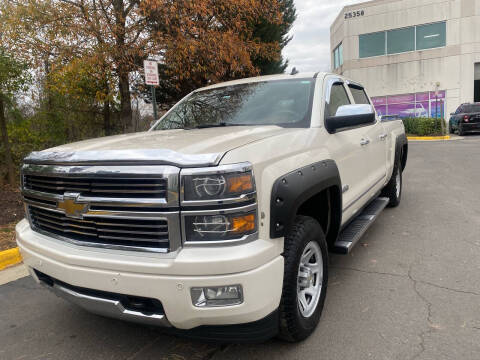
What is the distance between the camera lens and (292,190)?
7.20 ft

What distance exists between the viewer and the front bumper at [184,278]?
1.87 metres

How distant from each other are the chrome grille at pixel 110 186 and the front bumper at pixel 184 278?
32 centimetres

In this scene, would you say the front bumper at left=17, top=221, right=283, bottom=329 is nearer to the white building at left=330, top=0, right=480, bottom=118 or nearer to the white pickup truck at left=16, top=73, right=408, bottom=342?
the white pickup truck at left=16, top=73, right=408, bottom=342

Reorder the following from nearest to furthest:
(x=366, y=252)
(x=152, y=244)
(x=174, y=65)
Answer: (x=152, y=244) < (x=366, y=252) < (x=174, y=65)

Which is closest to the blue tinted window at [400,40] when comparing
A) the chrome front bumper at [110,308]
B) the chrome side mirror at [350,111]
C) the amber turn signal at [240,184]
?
the chrome side mirror at [350,111]

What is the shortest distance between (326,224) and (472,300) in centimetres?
128

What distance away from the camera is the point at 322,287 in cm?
270

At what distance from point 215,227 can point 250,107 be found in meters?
1.75

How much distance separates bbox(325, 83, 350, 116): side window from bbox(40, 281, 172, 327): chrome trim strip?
6.87 ft

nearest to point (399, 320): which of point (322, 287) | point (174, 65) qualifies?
point (322, 287)

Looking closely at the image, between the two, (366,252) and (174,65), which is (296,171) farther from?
(174,65)

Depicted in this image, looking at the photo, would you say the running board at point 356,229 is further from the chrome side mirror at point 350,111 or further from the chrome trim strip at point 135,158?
the chrome trim strip at point 135,158

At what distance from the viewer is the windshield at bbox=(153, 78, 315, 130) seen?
3.17 m

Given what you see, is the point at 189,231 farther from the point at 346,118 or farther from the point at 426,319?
the point at 426,319
